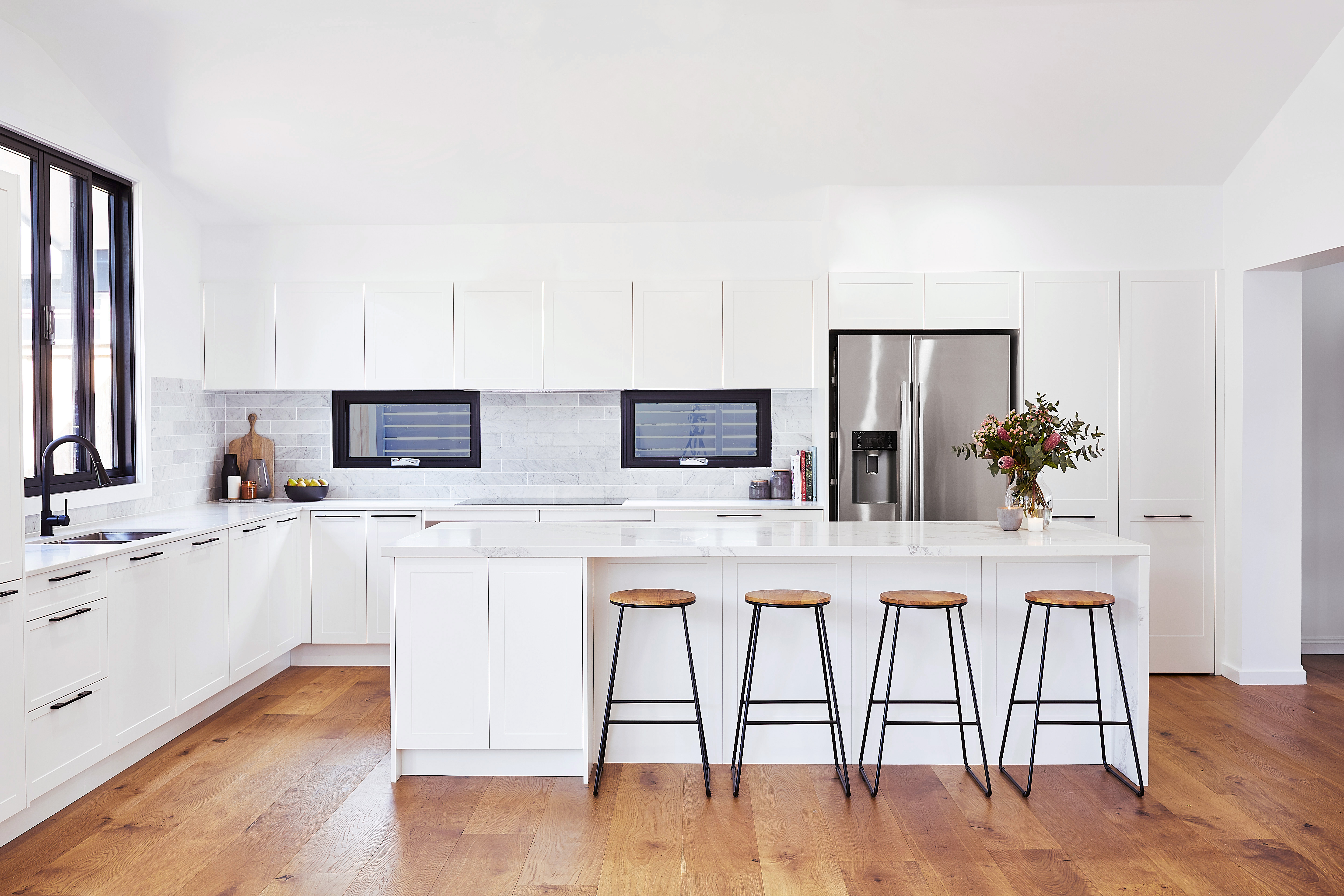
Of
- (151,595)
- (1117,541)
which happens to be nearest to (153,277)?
(151,595)

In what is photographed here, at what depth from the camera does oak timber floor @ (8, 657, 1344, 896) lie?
2654mm

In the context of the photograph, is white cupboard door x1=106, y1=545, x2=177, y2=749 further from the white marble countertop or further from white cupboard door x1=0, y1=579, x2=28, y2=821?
the white marble countertop

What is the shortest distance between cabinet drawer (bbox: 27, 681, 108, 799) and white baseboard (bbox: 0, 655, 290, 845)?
60mm

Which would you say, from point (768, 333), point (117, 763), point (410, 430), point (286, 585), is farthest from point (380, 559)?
point (768, 333)

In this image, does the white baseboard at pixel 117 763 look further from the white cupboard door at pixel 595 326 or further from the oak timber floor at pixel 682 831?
the white cupboard door at pixel 595 326

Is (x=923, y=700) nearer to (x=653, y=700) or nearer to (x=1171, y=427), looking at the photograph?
(x=653, y=700)

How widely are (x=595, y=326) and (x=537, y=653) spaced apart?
2437 mm

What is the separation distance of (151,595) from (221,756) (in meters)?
0.75

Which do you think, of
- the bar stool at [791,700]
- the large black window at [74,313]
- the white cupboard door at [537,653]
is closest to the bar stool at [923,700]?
the bar stool at [791,700]

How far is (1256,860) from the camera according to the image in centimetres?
277

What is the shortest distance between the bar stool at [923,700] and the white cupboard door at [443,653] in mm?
1479

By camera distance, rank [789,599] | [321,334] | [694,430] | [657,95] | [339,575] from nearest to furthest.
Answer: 1. [789,599]
2. [657,95]
3. [339,575]
4. [321,334]
5. [694,430]

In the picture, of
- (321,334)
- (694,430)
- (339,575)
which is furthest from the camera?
(694,430)

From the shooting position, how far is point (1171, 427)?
4941mm
